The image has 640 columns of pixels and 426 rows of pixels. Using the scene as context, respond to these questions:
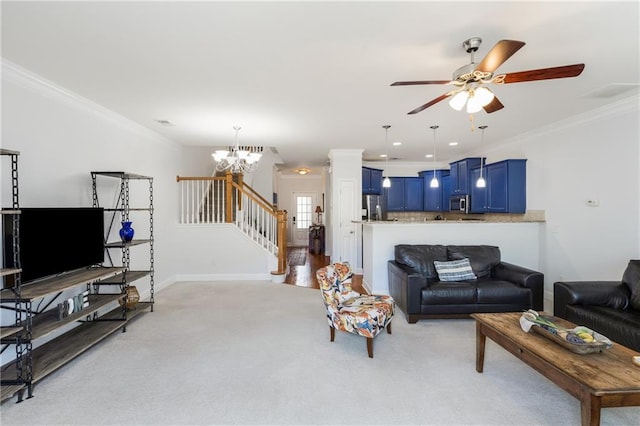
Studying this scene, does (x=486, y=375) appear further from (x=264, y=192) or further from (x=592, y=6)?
(x=264, y=192)

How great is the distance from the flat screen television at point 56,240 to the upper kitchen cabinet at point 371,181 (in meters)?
5.09

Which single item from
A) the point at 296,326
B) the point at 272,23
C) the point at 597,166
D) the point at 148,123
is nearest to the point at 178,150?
the point at 148,123

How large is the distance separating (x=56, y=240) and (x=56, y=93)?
151 centimetres

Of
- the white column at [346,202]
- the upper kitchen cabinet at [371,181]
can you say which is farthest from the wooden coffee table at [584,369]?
the upper kitchen cabinet at [371,181]

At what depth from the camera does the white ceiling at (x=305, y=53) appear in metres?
1.92

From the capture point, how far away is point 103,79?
2.94m

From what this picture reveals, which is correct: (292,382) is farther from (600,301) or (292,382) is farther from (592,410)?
(600,301)

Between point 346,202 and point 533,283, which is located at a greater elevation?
point 346,202

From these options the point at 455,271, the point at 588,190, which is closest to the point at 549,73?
the point at 455,271

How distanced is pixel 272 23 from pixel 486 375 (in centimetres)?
316

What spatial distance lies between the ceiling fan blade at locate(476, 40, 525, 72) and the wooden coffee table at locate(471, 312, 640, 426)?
1878 mm

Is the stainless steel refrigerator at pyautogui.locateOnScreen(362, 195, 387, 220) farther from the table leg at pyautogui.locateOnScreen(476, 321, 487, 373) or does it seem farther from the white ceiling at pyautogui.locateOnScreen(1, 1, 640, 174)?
the table leg at pyautogui.locateOnScreen(476, 321, 487, 373)

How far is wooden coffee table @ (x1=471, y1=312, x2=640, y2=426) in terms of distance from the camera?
5.43ft

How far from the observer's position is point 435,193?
7.73m
